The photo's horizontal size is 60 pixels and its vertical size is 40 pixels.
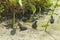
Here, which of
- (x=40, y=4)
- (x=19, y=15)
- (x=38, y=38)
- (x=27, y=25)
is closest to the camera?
(x=38, y=38)

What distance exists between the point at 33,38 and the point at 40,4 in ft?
2.08

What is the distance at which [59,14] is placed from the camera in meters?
2.27

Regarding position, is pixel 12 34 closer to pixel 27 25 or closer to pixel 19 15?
pixel 27 25

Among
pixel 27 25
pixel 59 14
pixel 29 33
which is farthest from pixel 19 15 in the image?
pixel 59 14

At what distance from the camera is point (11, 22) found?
2002 mm

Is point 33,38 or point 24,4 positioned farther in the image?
point 24,4

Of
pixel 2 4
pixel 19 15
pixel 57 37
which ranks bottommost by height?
pixel 57 37

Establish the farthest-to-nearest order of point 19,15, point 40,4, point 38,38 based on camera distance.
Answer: point 40,4
point 19,15
point 38,38

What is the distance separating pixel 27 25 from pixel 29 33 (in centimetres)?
17

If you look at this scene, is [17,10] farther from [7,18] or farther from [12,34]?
[12,34]

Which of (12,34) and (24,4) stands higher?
(24,4)

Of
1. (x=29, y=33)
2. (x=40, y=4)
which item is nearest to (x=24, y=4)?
(x=40, y=4)

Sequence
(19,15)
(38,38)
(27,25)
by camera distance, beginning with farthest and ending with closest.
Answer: (19,15)
(27,25)
(38,38)

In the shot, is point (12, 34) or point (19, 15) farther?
point (19, 15)
